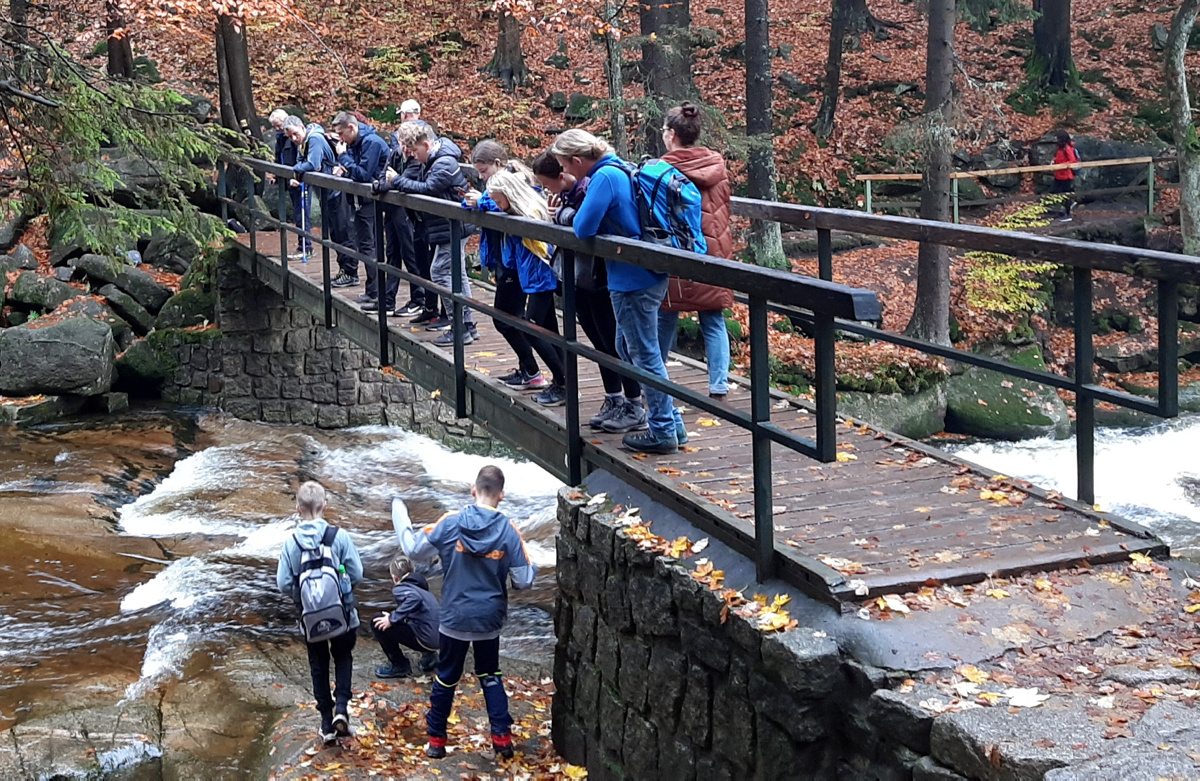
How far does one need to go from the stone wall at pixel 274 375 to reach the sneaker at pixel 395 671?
7358 mm

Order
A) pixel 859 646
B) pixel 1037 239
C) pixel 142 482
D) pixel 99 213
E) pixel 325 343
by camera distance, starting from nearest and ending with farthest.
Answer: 1. pixel 859 646
2. pixel 1037 239
3. pixel 99 213
4. pixel 142 482
5. pixel 325 343

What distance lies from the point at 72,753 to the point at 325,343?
9.53m

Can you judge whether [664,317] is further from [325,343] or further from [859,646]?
[325,343]

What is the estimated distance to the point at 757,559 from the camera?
4777mm

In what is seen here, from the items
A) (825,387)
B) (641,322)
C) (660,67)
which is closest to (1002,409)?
(660,67)

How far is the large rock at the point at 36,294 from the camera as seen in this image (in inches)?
616

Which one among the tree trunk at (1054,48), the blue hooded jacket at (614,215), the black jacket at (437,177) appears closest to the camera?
the blue hooded jacket at (614,215)

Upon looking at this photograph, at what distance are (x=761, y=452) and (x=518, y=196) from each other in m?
2.90

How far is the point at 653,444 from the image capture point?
244 inches

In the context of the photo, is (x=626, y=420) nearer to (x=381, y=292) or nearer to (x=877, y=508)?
(x=877, y=508)

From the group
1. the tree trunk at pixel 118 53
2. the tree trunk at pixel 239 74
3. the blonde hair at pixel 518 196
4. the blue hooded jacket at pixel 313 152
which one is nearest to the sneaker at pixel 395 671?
the blonde hair at pixel 518 196

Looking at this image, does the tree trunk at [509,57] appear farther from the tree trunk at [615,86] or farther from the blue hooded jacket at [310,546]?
the blue hooded jacket at [310,546]

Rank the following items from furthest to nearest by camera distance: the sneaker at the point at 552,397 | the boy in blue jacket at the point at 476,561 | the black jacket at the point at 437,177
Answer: the black jacket at the point at 437,177 → the sneaker at the point at 552,397 → the boy in blue jacket at the point at 476,561

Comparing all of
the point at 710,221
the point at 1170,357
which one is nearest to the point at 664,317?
the point at 710,221
